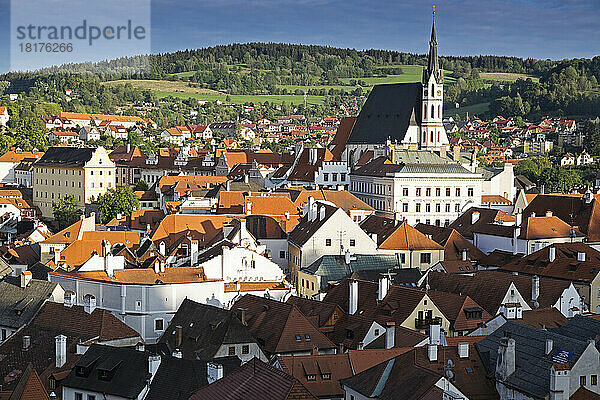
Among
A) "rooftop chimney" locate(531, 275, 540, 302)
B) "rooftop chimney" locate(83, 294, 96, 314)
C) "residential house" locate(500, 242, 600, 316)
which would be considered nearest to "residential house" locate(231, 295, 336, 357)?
"rooftop chimney" locate(83, 294, 96, 314)

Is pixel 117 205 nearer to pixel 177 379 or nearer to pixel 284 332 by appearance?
pixel 284 332

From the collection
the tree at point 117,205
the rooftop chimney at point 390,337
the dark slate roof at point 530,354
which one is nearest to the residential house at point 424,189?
the tree at point 117,205

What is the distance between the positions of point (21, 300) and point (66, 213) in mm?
48860

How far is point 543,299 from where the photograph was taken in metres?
46.3

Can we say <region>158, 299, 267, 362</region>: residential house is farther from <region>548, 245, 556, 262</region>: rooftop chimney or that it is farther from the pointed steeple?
the pointed steeple

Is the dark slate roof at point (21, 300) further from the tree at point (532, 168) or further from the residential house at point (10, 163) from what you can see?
the tree at point (532, 168)

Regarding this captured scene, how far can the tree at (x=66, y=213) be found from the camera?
91562 millimetres

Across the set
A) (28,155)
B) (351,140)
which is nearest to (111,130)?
(28,155)

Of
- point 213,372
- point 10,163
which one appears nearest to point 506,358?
point 213,372

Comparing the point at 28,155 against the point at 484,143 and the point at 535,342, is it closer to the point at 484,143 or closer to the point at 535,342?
the point at 484,143

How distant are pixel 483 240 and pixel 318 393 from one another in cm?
3695

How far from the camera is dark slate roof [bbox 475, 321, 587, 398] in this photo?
28562 mm

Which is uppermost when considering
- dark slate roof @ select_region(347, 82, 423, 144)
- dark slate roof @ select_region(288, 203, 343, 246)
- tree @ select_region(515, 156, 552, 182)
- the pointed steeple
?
the pointed steeple

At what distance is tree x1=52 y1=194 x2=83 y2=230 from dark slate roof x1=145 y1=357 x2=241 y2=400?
60198 millimetres
